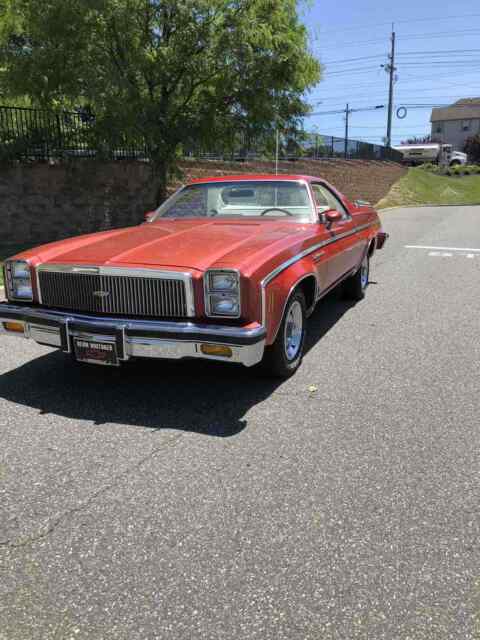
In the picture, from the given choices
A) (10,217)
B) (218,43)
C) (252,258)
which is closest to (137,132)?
(218,43)

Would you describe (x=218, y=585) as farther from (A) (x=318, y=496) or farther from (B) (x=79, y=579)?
(A) (x=318, y=496)

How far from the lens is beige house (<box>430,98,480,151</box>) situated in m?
81.4

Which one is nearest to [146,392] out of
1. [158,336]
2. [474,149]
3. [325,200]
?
[158,336]

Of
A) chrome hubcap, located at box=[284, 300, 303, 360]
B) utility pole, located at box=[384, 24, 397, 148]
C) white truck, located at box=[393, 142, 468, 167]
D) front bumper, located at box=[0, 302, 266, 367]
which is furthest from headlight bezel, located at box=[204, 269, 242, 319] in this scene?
white truck, located at box=[393, 142, 468, 167]

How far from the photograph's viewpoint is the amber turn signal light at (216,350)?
3387mm

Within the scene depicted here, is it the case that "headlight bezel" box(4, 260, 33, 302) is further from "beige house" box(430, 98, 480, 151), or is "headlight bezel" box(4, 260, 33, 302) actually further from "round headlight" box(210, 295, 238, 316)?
"beige house" box(430, 98, 480, 151)

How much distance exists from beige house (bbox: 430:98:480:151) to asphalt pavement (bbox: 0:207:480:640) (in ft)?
285

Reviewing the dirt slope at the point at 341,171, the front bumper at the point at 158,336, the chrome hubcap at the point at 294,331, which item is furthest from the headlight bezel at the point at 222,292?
the dirt slope at the point at 341,171

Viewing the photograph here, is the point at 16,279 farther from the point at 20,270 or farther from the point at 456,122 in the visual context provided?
the point at 456,122

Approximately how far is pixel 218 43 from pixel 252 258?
337 inches

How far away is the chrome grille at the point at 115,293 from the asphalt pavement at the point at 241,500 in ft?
2.14

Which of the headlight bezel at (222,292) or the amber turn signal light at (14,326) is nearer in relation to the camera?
the headlight bezel at (222,292)

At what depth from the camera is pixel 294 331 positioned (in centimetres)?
430

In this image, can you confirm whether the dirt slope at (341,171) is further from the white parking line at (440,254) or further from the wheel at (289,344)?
the wheel at (289,344)
